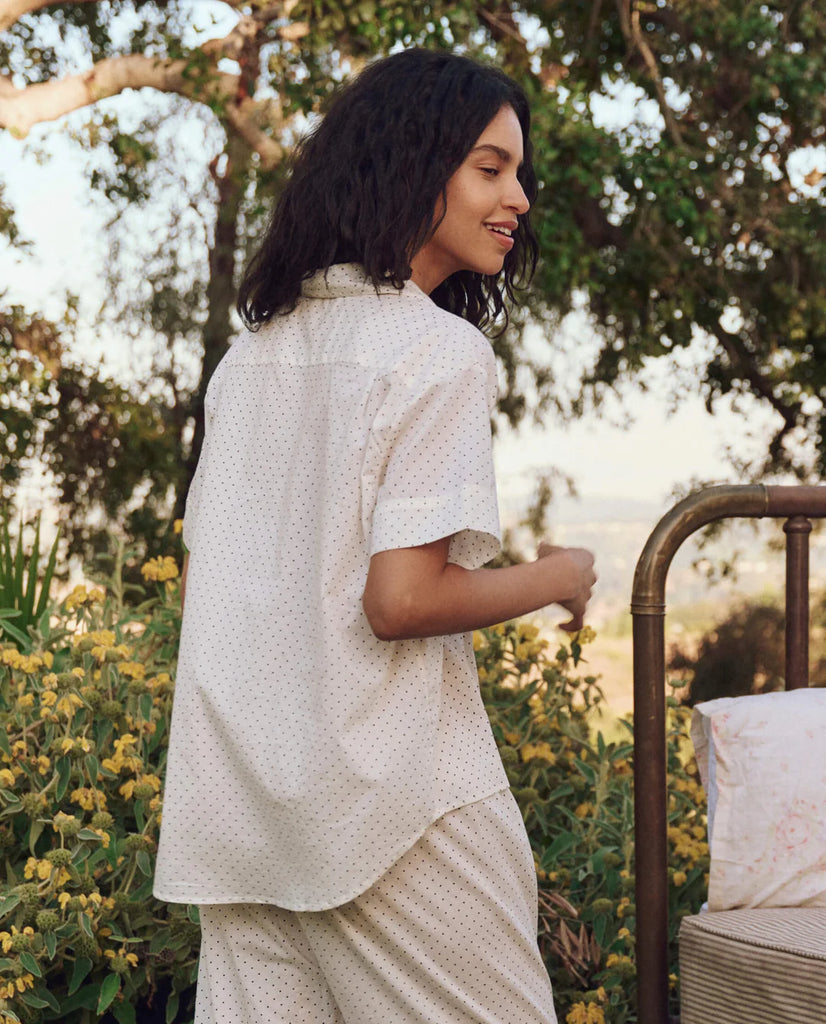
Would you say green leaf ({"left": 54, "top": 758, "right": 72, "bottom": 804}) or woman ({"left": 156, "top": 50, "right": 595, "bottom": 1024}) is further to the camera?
green leaf ({"left": 54, "top": 758, "right": 72, "bottom": 804})

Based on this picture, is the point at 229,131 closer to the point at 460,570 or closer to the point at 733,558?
the point at 733,558

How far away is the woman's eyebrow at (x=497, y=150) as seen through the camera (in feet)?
4.57

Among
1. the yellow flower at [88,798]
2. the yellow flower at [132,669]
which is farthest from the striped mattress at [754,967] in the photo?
the yellow flower at [132,669]

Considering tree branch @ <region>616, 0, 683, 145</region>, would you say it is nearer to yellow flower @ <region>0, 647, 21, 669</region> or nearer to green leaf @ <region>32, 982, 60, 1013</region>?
yellow flower @ <region>0, 647, 21, 669</region>

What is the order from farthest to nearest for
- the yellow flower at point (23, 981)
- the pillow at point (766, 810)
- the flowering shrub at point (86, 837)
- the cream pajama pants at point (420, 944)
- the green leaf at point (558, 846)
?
the green leaf at point (558, 846), the flowering shrub at point (86, 837), the yellow flower at point (23, 981), the pillow at point (766, 810), the cream pajama pants at point (420, 944)

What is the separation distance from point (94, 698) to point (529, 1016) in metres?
1.33

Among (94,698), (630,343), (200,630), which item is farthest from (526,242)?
(630,343)

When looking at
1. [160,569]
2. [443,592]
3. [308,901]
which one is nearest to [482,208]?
[443,592]

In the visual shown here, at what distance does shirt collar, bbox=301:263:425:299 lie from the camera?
136 centimetres

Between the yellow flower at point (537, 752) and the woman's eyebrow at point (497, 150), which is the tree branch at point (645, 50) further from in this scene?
the woman's eyebrow at point (497, 150)

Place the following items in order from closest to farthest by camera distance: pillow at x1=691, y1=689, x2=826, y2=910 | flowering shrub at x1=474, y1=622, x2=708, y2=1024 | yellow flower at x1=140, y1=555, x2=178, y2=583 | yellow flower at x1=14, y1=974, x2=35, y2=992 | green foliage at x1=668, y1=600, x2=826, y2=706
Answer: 1. pillow at x1=691, y1=689, x2=826, y2=910
2. yellow flower at x1=14, y1=974, x2=35, y2=992
3. flowering shrub at x1=474, y1=622, x2=708, y2=1024
4. yellow flower at x1=140, y1=555, x2=178, y2=583
5. green foliage at x1=668, y1=600, x2=826, y2=706

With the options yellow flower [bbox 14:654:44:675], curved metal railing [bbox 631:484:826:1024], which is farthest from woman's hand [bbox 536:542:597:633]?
yellow flower [bbox 14:654:44:675]

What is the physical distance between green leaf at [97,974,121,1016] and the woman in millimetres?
639

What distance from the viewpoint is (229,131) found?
21.2 feet
